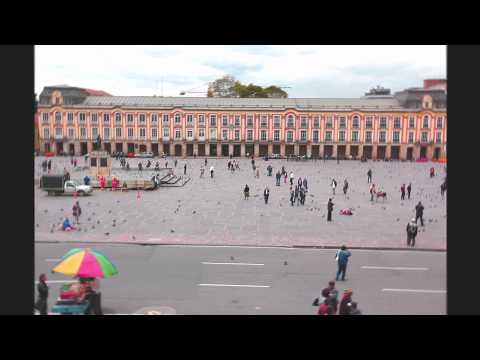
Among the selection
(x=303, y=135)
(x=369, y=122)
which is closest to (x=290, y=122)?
(x=303, y=135)

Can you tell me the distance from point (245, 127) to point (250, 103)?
4.55 m

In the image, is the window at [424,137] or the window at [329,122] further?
the window at [329,122]

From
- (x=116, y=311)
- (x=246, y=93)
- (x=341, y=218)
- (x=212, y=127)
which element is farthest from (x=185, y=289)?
(x=246, y=93)

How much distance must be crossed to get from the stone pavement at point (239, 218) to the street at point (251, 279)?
4.30 ft

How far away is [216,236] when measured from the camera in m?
17.4

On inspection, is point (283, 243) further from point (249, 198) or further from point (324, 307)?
point (249, 198)

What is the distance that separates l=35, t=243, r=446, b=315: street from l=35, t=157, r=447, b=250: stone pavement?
1.31 metres

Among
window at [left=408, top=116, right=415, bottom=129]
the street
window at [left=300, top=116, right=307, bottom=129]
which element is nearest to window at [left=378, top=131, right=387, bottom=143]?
window at [left=408, top=116, right=415, bottom=129]

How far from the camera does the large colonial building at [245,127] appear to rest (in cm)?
6962

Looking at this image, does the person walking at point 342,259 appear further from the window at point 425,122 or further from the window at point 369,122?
the window at point 425,122

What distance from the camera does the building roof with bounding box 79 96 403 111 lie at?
71.0 meters

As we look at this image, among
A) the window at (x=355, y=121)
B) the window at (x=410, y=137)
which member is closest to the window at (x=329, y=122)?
the window at (x=355, y=121)
